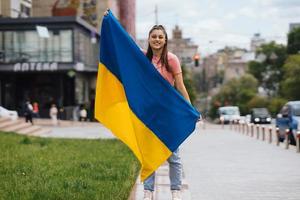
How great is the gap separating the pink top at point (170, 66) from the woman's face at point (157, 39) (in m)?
0.15

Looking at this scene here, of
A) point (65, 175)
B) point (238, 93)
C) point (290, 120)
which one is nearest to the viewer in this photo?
point (65, 175)

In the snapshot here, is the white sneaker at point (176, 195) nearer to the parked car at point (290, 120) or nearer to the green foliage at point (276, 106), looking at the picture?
the parked car at point (290, 120)

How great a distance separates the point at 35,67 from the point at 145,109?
44.3 metres

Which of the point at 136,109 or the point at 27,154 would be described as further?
the point at 27,154

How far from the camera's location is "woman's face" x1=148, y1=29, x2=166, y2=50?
285 inches

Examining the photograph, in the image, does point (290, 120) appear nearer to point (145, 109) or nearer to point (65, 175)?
point (65, 175)

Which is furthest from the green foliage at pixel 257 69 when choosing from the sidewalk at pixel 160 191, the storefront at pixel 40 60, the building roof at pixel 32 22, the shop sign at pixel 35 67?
the sidewalk at pixel 160 191

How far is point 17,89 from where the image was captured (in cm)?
5516

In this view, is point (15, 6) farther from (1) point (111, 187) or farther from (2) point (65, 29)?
(1) point (111, 187)

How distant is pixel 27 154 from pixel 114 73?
6.52 meters

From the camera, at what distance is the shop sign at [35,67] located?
165 feet

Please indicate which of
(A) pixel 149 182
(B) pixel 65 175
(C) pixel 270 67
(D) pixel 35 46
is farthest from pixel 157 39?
(C) pixel 270 67

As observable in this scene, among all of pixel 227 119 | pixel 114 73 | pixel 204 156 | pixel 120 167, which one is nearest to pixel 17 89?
pixel 227 119

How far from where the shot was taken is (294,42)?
93625 mm
